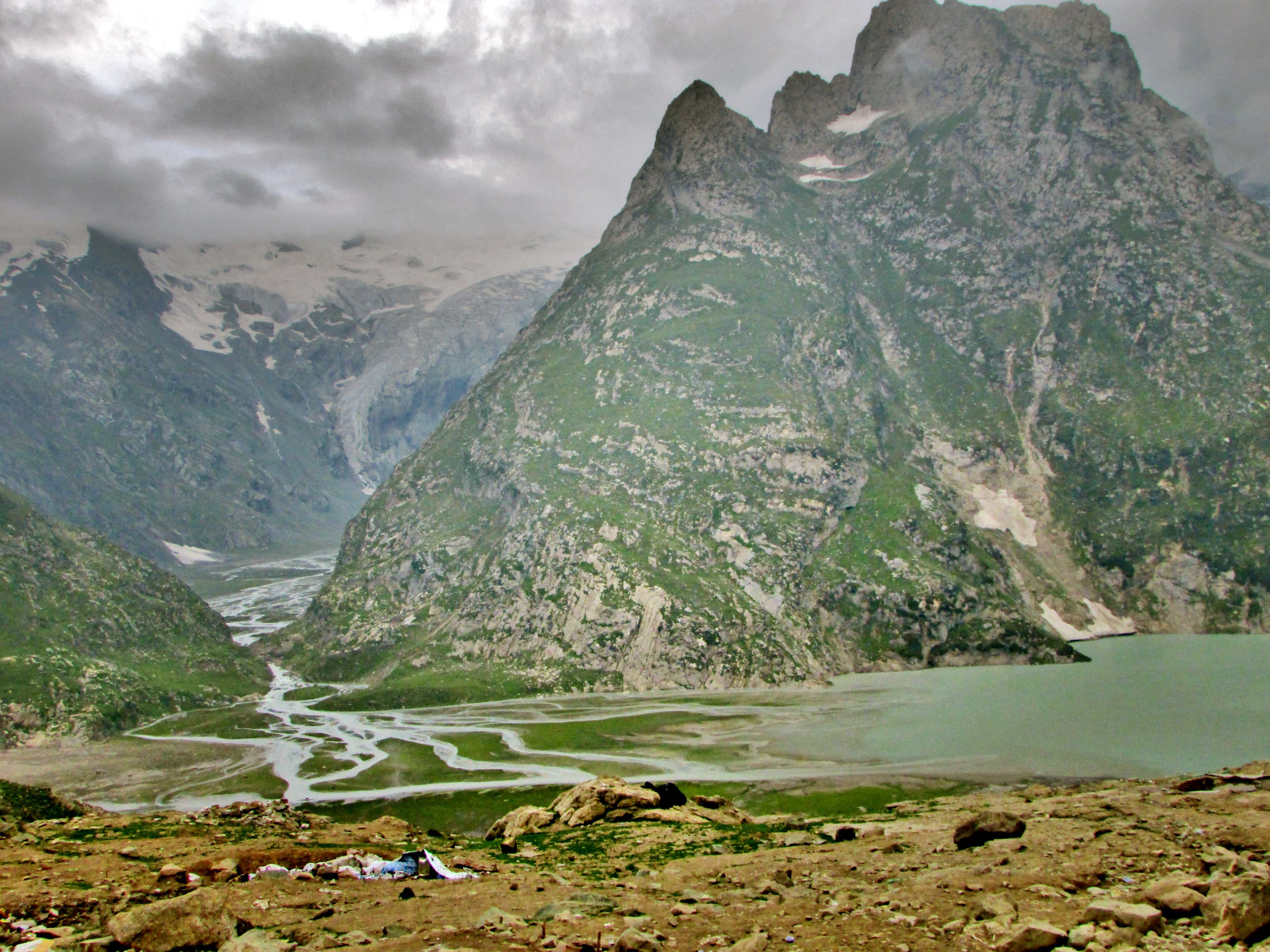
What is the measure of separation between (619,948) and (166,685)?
210 metres

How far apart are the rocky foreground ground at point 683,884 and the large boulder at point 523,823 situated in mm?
2750

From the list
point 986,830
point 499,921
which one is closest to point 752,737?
point 986,830

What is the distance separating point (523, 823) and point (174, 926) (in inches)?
1349

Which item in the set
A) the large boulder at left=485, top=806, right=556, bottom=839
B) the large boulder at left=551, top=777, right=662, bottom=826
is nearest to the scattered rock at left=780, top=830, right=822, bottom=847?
the large boulder at left=551, top=777, right=662, bottom=826

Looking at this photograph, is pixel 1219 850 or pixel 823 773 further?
pixel 823 773

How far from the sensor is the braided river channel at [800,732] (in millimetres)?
102812

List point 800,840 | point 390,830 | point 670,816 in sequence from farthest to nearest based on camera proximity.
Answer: point 670,816 → point 390,830 → point 800,840

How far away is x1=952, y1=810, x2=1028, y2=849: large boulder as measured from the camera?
32531 millimetres

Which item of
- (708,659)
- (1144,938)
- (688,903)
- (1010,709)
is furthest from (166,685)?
(1144,938)

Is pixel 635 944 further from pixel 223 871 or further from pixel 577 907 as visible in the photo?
pixel 223 871

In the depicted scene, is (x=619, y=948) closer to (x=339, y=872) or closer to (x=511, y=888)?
(x=511, y=888)

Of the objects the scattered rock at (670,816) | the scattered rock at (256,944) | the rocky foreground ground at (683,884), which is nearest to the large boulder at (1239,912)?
the rocky foreground ground at (683,884)

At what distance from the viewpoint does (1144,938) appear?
16281mm

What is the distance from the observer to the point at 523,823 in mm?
49875
